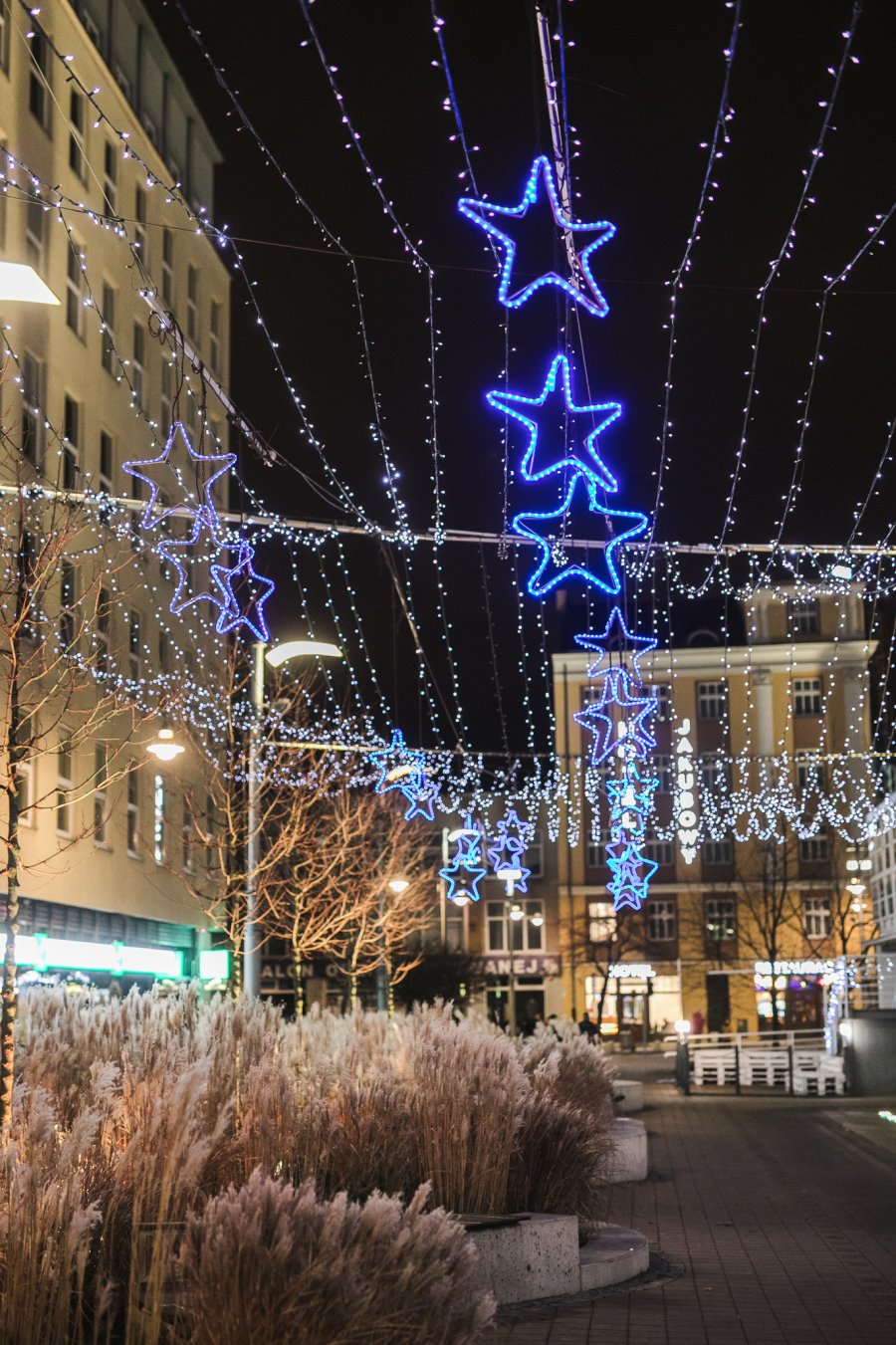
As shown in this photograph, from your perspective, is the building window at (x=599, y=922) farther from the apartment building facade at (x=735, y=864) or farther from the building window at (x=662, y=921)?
the building window at (x=662, y=921)

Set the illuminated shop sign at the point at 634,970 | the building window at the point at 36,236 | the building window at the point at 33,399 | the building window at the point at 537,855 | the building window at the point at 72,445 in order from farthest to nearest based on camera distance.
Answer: the building window at the point at 537,855 → the illuminated shop sign at the point at 634,970 → the building window at the point at 72,445 → the building window at the point at 36,236 → the building window at the point at 33,399

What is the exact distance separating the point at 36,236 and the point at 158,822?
44.3 ft

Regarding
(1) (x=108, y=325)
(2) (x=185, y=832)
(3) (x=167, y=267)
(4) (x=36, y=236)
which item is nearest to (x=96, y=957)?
(2) (x=185, y=832)

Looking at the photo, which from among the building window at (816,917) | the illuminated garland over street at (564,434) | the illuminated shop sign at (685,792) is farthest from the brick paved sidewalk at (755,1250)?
the building window at (816,917)

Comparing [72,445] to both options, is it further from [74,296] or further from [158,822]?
[158,822]

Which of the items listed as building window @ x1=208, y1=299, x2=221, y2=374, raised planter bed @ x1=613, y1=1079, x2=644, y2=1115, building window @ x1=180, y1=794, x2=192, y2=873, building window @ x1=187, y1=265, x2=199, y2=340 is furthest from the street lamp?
building window @ x1=208, y1=299, x2=221, y2=374

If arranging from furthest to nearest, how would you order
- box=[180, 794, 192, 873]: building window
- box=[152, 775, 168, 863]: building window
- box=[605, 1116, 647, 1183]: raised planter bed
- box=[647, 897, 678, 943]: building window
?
box=[647, 897, 678, 943]: building window → box=[152, 775, 168, 863]: building window → box=[180, 794, 192, 873]: building window → box=[605, 1116, 647, 1183]: raised planter bed

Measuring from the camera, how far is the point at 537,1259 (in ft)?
30.8

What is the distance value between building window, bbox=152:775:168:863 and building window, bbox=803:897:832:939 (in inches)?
1493

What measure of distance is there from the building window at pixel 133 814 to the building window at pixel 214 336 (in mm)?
13410

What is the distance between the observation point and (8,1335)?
570 centimetres

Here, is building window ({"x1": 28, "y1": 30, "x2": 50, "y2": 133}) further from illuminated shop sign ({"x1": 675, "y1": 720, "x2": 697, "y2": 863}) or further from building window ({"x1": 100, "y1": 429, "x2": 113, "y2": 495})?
illuminated shop sign ({"x1": 675, "y1": 720, "x2": 697, "y2": 863})

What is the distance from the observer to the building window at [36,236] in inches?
1118

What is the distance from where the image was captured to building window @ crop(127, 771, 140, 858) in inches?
1363
